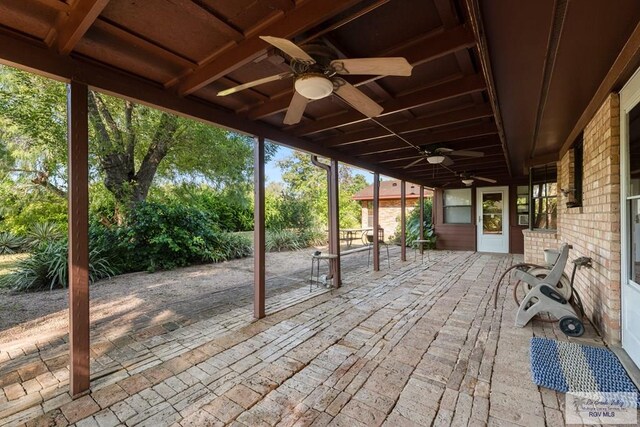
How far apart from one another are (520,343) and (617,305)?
84 cm

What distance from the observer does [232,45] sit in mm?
2037

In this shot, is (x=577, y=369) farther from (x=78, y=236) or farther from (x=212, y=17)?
(x=78, y=236)

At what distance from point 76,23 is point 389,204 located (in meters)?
13.1

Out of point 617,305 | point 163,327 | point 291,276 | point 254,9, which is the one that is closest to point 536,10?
point 254,9

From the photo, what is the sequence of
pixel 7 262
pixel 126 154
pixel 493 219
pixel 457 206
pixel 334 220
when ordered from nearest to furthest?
pixel 334 220 → pixel 7 262 → pixel 126 154 → pixel 493 219 → pixel 457 206

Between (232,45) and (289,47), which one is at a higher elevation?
(232,45)

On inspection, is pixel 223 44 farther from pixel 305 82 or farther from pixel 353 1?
pixel 353 1

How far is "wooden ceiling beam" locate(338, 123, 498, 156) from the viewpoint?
12.2 ft

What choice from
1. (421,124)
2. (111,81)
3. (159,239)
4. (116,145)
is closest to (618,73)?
(421,124)

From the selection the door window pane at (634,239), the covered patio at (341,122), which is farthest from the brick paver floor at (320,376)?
the door window pane at (634,239)

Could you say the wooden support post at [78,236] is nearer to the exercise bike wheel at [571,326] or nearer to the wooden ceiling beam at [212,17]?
the wooden ceiling beam at [212,17]

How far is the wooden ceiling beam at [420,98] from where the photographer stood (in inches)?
97.3

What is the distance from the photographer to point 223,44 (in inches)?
80.7

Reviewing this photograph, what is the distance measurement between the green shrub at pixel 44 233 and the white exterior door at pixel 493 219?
11.5m
